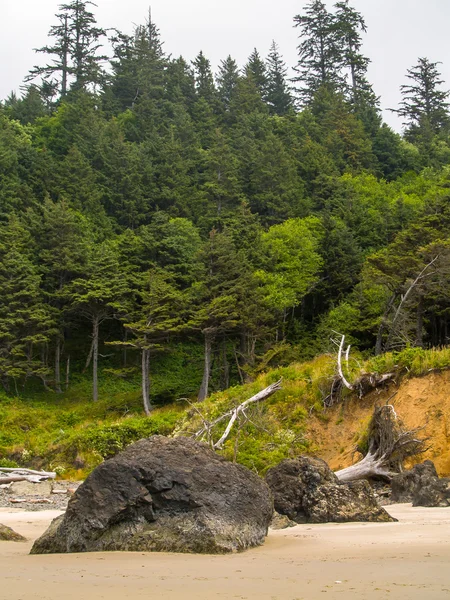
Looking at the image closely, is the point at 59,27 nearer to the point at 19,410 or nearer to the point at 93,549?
the point at 19,410

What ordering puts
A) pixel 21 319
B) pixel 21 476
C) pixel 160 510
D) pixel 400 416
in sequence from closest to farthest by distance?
pixel 160 510 < pixel 400 416 < pixel 21 476 < pixel 21 319

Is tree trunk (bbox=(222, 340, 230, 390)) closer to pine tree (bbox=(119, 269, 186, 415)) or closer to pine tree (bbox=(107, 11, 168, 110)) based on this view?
pine tree (bbox=(119, 269, 186, 415))

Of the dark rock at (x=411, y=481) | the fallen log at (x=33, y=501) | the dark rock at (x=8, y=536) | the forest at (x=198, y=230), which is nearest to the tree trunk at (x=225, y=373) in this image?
the forest at (x=198, y=230)

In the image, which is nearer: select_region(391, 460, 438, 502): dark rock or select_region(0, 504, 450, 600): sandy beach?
select_region(0, 504, 450, 600): sandy beach

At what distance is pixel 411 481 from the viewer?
1289 centimetres

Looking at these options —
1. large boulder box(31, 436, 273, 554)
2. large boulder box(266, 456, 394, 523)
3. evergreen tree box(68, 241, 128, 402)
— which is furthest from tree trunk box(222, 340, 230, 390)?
large boulder box(31, 436, 273, 554)

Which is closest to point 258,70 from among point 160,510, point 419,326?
point 419,326

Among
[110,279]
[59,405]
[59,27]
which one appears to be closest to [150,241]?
[110,279]

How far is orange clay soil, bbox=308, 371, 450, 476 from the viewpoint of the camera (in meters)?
18.5

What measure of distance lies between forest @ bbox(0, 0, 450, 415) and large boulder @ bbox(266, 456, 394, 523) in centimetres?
1193

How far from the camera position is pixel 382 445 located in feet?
52.9

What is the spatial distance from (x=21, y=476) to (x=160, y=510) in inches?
595

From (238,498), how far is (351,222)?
49055 mm

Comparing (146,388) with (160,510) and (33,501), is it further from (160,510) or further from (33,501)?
(160,510)
